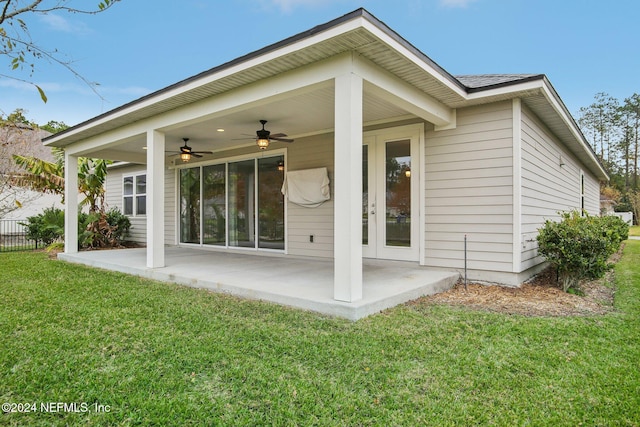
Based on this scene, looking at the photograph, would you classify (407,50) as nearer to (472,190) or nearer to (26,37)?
(472,190)

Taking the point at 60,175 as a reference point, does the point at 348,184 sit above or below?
below

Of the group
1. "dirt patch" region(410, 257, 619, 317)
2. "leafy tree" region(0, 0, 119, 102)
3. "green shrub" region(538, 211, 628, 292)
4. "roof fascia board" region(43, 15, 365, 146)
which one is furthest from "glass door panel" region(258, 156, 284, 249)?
"leafy tree" region(0, 0, 119, 102)

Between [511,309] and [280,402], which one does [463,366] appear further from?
[511,309]

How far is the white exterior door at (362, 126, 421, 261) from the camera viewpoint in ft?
19.5

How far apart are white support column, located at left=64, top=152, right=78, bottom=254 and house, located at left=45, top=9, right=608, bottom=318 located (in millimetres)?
43

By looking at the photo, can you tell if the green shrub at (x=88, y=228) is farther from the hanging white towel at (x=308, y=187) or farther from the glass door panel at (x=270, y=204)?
the hanging white towel at (x=308, y=187)

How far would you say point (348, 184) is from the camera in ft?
12.1

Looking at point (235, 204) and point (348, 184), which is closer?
point (348, 184)

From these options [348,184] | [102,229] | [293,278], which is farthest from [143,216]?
[348,184]

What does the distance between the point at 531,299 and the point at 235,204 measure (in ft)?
21.2

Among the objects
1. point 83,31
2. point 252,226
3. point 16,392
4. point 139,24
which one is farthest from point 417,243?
point 139,24

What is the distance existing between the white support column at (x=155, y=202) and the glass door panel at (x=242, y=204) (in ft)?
7.95

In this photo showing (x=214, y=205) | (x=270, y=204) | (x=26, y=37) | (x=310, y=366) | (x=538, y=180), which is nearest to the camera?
(x=26, y=37)

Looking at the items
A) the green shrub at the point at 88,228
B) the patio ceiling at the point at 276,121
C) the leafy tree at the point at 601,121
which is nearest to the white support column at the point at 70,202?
the patio ceiling at the point at 276,121
